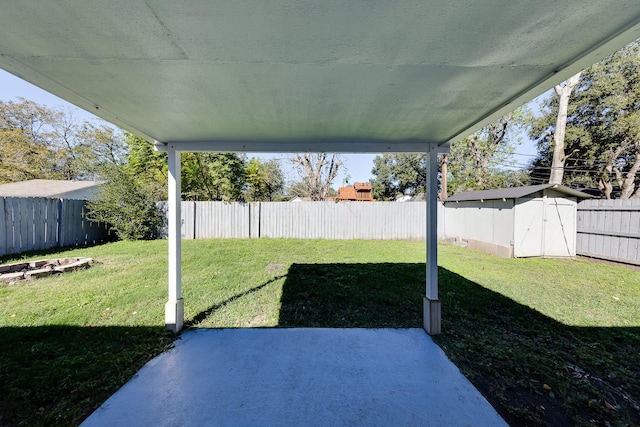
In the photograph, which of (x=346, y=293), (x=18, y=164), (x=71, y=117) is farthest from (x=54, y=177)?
(x=346, y=293)

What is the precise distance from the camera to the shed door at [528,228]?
6840 mm

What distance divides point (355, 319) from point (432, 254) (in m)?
1.21

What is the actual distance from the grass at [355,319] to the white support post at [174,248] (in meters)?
0.24

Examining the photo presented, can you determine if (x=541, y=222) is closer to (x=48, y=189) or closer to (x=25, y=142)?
(x=48, y=189)

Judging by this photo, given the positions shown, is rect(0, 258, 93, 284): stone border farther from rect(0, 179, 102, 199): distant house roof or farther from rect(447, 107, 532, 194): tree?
rect(447, 107, 532, 194): tree

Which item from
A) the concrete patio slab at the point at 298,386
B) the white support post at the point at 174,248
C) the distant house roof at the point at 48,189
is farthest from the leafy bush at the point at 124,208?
the concrete patio slab at the point at 298,386

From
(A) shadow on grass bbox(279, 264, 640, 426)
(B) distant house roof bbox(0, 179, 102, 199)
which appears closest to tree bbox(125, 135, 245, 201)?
(B) distant house roof bbox(0, 179, 102, 199)

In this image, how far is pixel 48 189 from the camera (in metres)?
11.2

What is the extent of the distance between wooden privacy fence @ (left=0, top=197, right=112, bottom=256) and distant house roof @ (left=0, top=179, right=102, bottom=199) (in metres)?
2.44

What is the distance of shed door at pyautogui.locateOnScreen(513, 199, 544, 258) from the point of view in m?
6.84

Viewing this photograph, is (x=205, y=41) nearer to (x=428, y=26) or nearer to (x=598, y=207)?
(x=428, y=26)

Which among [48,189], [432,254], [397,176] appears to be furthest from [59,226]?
[397,176]

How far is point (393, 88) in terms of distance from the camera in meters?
1.69

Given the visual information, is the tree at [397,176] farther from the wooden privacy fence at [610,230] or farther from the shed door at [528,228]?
the wooden privacy fence at [610,230]
